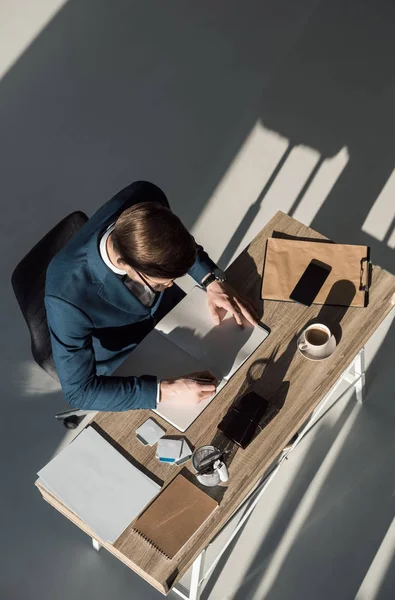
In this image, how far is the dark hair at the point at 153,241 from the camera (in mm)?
1582

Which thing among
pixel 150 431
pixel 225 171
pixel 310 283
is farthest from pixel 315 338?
pixel 225 171

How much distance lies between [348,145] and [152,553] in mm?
2358

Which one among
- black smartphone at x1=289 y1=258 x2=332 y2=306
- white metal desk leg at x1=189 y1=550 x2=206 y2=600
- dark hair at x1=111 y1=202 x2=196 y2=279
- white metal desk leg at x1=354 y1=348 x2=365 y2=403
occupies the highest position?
black smartphone at x1=289 y1=258 x2=332 y2=306

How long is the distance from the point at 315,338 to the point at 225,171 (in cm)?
158

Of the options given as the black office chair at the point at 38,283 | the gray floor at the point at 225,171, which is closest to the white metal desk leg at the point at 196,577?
the gray floor at the point at 225,171

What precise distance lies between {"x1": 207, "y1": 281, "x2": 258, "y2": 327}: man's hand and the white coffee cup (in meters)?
0.15

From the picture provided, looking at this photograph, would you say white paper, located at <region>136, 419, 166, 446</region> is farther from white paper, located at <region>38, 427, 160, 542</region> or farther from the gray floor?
the gray floor

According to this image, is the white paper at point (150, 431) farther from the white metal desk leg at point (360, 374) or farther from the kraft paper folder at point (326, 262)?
the white metal desk leg at point (360, 374)

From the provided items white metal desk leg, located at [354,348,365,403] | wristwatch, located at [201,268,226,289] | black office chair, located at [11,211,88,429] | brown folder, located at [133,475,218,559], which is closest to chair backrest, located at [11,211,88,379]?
black office chair, located at [11,211,88,429]

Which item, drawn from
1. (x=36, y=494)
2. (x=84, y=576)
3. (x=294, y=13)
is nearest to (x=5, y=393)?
(x=36, y=494)

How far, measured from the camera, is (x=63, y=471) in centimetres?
182

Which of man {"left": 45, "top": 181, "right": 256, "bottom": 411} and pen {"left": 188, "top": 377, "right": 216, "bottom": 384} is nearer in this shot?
man {"left": 45, "top": 181, "right": 256, "bottom": 411}

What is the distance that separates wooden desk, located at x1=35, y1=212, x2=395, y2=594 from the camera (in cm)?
173

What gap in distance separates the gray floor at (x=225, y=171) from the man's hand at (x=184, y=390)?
0.84 metres
